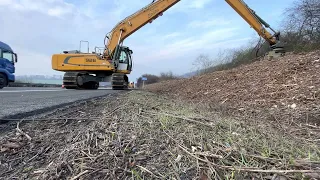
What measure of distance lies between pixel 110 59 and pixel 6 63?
6496 millimetres

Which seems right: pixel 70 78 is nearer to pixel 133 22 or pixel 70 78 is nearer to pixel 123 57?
pixel 123 57

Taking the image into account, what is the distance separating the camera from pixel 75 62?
1492cm

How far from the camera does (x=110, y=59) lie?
14.6 meters

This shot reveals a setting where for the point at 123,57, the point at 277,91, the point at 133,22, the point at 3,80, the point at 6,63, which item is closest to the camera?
the point at 277,91

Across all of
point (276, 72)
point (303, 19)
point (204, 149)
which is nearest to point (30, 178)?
point (204, 149)

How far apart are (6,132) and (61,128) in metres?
0.51

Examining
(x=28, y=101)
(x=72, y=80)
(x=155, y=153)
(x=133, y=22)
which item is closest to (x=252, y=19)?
(x=133, y=22)

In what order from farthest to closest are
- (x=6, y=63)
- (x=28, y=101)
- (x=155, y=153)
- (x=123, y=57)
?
(x=123, y=57) → (x=6, y=63) → (x=28, y=101) → (x=155, y=153)

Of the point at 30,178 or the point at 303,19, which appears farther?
the point at 303,19

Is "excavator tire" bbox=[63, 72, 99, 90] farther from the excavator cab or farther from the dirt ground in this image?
the dirt ground

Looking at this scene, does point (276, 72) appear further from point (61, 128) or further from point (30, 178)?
point (30, 178)

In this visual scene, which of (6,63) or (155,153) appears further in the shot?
(6,63)

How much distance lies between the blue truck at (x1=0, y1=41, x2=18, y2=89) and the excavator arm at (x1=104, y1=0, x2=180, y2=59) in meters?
6.16

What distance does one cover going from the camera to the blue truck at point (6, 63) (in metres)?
14.7
